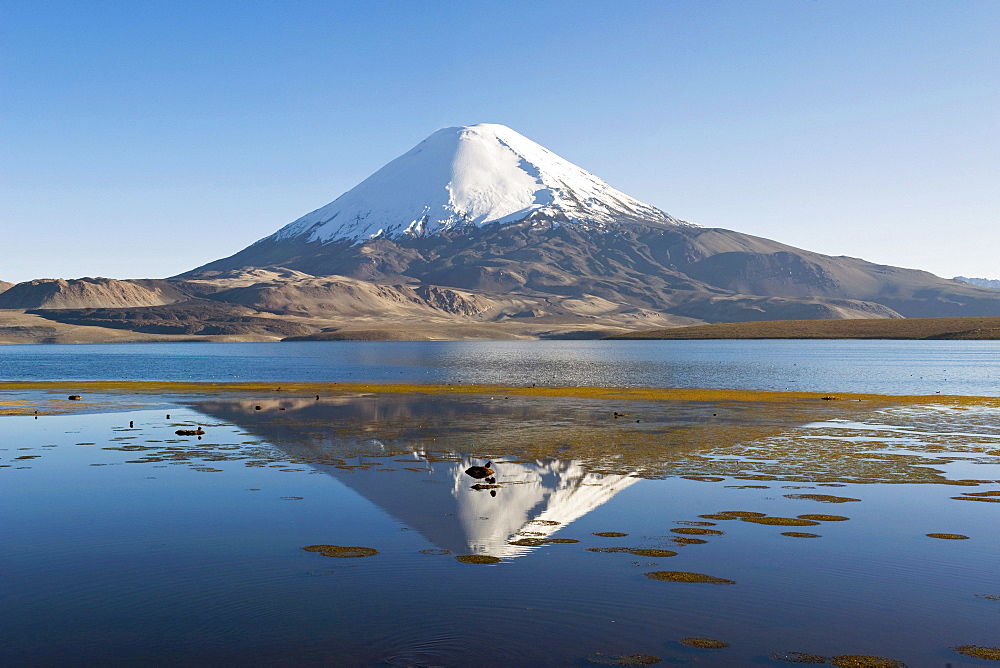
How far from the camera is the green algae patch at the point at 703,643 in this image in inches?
457

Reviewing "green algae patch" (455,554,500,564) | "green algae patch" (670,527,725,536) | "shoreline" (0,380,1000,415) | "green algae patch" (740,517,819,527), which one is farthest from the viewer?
"shoreline" (0,380,1000,415)

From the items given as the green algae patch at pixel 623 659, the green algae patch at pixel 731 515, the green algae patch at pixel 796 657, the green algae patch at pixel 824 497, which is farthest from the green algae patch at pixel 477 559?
the green algae patch at pixel 824 497

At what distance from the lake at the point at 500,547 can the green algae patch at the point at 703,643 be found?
43 mm

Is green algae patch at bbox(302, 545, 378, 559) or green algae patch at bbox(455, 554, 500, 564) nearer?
green algae patch at bbox(455, 554, 500, 564)

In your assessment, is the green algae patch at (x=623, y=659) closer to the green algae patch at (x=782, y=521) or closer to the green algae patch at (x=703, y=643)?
the green algae patch at (x=703, y=643)

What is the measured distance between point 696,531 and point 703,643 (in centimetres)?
681

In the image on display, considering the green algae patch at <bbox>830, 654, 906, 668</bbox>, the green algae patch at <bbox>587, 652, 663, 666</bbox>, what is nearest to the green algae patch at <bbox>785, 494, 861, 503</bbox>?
the green algae patch at <bbox>830, 654, 906, 668</bbox>

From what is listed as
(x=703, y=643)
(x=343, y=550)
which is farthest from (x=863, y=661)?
(x=343, y=550)

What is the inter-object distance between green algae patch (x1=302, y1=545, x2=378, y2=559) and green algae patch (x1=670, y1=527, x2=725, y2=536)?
6.55 m

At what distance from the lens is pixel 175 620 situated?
41.5 ft

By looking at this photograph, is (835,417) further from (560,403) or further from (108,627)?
(108,627)

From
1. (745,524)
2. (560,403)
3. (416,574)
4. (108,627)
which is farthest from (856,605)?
(560,403)

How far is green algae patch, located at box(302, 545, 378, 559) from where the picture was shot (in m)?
16.3

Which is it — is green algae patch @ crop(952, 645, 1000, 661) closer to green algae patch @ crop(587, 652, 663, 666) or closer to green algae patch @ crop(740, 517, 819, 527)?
green algae patch @ crop(587, 652, 663, 666)
